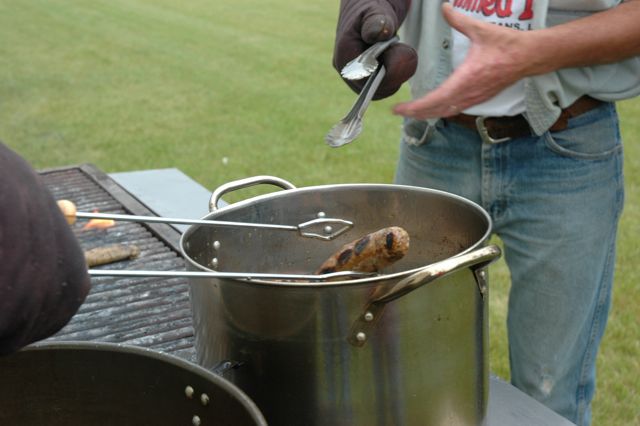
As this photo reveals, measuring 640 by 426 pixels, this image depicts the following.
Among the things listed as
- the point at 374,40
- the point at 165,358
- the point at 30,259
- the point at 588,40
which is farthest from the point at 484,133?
the point at 30,259

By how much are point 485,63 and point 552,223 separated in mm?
481

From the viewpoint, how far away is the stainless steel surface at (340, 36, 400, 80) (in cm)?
153

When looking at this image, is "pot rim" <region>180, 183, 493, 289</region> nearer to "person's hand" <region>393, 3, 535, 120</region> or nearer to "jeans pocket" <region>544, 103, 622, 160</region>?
"person's hand" <region>393, 3, 535, 120</region>

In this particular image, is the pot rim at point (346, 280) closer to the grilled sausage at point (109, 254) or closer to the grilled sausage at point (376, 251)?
the grilled sausage at point (376, 251)

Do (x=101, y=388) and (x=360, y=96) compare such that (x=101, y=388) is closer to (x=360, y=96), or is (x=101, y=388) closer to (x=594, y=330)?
(x=360, y=96)

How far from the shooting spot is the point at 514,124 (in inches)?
79.5

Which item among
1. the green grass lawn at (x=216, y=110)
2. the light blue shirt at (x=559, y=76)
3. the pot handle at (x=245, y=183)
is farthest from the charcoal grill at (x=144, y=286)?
the green grass lawn at (x=216, y=110)

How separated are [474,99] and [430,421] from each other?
832 mm

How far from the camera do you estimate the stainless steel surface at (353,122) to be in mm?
1520

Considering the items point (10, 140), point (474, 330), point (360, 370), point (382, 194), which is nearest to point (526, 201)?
point (382, 194)

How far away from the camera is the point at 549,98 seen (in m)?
1.92

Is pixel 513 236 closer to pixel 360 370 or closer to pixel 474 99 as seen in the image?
pixel 474 99

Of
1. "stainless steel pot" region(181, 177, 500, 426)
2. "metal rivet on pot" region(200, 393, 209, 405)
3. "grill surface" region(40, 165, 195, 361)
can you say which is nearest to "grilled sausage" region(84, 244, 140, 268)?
"grill surface" region(40, 165, 195, 361)

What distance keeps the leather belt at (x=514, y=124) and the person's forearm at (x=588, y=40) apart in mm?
152
